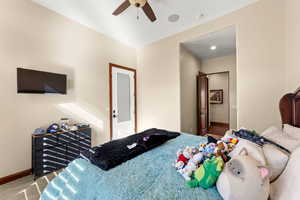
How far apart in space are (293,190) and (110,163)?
1.27 meters

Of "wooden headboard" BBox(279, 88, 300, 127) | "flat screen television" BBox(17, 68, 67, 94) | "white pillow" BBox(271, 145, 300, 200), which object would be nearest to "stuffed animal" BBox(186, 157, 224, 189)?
"white pillow" BBox(271, 145, 300, 200)

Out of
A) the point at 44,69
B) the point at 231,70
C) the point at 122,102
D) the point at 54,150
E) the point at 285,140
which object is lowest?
the point at 54,150

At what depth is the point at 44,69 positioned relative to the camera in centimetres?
234

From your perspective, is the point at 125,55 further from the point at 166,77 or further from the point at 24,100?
the point at 24,100

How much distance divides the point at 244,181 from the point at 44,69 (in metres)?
3.21

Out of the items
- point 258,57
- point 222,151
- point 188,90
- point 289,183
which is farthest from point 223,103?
point 289,183

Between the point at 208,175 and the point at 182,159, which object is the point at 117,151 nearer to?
the point at 182,159

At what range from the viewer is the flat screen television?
2043mm

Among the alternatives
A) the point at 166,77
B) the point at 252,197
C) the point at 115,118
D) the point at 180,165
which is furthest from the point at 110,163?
the point at 166,77

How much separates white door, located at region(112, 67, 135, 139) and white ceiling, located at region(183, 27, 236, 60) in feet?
6.64

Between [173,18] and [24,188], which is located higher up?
[173,18]

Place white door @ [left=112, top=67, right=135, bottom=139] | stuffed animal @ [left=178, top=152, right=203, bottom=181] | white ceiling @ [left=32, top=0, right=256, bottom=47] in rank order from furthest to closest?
white door @ [left=112, top=67, right=135, bottom=139]
white ceiling @ [left=32, top=0, right=256, bottom=47]
stuffed animal @ [left=178, top=152, right=203, bottom=181]

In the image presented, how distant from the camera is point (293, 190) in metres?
0.68

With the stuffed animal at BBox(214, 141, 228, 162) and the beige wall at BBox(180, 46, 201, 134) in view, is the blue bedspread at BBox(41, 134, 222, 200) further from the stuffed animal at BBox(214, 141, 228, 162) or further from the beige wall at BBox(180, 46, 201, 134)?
the beige wall at BBox(180, 46, 201, 134)
